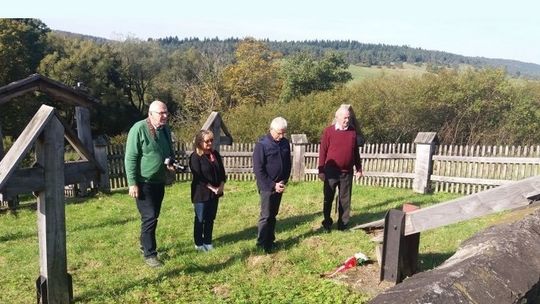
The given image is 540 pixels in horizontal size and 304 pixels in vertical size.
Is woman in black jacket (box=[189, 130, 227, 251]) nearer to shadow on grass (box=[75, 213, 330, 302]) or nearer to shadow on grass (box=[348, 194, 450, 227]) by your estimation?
shadow on grass (box=[75, 213, 330, 302])

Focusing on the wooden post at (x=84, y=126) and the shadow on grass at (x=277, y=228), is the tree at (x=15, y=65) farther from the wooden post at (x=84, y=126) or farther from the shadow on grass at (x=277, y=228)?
the shadow on grass at (x=277, y=228)

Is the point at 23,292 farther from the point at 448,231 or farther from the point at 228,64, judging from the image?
the point at 228,64

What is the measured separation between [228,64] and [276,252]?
42580mm

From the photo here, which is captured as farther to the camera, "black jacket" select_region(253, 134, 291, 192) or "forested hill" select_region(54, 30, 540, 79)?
"forested hill" select_region(54, 30, 540, 79)

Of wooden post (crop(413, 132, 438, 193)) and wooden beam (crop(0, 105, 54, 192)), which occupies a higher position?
wooden beam (crop(0, 105, 54, 192))

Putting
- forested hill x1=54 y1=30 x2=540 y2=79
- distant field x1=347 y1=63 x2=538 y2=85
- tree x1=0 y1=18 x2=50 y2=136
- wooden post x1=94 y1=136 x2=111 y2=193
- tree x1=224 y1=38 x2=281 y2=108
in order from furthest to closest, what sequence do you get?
forested hill x1=54 y1=30 x2=540 y2=79
tree x1=224 y1=38 x2=281 y2=108
distant field x1=347 y1=63 x2=538 y2=85
tree x1=0 y1=18 x2=50 y2=136
wooden post x1=94 y1=136 x2=111 y2=193

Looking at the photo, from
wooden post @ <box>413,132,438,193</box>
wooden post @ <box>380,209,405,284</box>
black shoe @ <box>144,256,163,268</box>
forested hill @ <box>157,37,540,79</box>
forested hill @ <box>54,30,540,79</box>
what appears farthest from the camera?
forested hill @ <box>157,37,540,79</box>

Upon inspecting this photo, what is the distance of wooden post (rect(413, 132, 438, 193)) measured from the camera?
1147 centimetres

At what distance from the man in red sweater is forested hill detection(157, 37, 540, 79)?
59.5m

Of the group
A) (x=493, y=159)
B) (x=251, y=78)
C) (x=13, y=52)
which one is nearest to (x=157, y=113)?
(x=493, y=159)

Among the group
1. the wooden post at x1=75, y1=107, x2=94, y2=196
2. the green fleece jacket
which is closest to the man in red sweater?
the green fleece jacket

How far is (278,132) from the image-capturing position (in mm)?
6156

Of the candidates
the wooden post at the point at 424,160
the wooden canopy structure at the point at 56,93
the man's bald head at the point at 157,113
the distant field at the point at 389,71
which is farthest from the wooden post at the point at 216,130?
the distant field at the point at 389,71

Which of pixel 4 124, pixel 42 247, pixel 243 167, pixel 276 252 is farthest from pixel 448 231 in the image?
pixel 4 124
